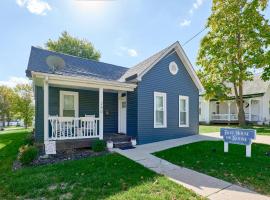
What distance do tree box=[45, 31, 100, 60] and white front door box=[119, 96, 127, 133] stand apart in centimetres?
2566

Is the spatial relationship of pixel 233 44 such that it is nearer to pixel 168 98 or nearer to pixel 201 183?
pixel 168 98

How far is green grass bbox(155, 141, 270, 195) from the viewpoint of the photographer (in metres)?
4.78

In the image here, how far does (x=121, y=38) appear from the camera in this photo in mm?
16703

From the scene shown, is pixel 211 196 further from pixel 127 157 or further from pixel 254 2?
pixel 254 2

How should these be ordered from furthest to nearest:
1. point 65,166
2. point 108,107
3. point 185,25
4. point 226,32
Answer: point 226,32
point 185,25
point 108,107
point 65,166

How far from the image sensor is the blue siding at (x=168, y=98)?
9.75m

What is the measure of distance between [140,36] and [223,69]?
8.19 m

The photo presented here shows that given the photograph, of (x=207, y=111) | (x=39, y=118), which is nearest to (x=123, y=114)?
(x=39, y=118)

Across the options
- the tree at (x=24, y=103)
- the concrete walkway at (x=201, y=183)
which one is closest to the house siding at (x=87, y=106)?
the concrete walkway at (x=201, y=183)

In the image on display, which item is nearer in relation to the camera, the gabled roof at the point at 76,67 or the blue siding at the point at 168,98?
the gabled roof at the point at 76,67

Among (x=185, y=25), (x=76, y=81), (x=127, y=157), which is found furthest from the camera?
(x=185, y=25)

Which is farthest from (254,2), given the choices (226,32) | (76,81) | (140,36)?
(76,81)

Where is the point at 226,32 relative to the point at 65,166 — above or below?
above

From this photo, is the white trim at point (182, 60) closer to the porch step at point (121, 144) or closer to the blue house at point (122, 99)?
the blue house at point (122, 99)
